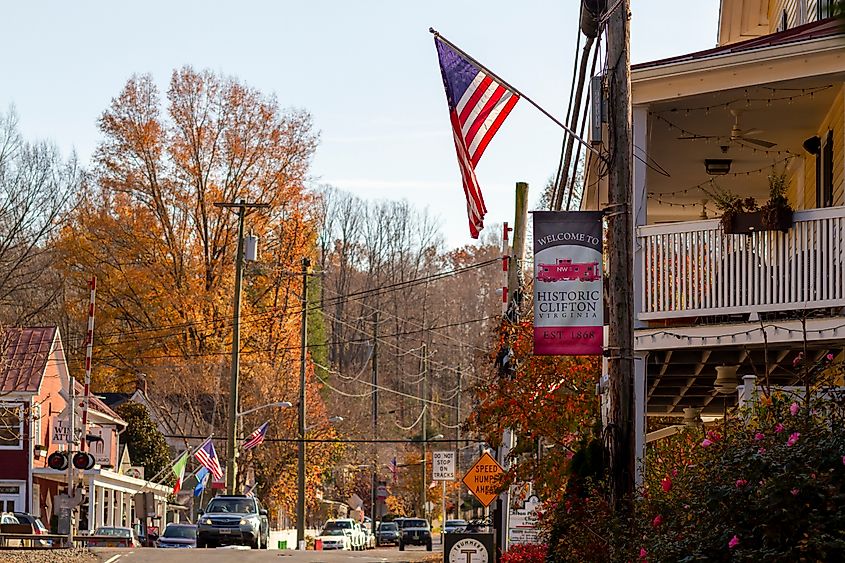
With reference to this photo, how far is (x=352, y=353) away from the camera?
9562 centimetres

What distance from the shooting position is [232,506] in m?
41.2

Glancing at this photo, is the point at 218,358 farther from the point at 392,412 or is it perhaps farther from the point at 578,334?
the point at 578,334

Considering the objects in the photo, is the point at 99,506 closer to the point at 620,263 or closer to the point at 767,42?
the point at 767,42

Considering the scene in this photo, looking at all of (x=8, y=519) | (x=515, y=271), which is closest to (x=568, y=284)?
(x=515, y=271)

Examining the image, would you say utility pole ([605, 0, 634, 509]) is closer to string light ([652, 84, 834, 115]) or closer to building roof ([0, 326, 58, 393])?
string light ([652, 84, 834, 115])

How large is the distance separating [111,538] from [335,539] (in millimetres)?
17826

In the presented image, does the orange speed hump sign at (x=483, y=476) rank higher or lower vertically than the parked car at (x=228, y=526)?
higher

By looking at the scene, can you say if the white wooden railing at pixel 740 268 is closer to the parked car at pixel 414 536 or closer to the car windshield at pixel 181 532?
the car windshield at pixel 181 532

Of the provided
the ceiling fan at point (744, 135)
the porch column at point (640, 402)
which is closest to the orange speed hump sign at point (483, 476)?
the ceiling fan at point (744, 135)

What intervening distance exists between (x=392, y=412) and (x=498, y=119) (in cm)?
7329

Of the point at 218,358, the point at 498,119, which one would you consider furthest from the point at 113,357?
the point at 498,119

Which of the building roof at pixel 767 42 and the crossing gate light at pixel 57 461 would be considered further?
the crossing gate light at pixel 57 461

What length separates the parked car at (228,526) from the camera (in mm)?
40500

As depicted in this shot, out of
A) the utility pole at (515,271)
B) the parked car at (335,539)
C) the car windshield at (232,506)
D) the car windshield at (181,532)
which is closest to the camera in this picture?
the utility pole at (515,271)
